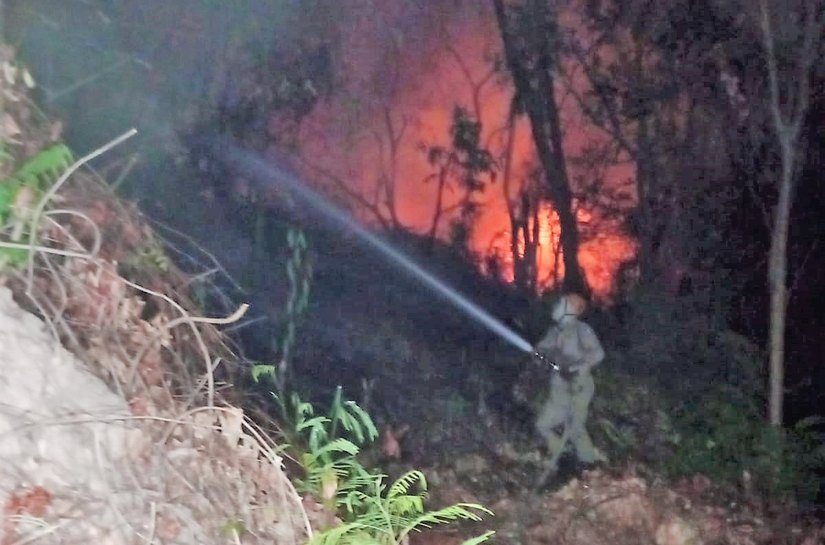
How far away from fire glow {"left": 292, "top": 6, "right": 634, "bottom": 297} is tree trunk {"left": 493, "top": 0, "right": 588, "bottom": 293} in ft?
0.28

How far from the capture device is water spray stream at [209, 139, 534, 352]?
526cm

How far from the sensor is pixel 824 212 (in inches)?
226

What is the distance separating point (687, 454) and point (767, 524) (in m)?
0.84

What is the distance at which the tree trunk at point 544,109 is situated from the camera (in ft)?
22.4

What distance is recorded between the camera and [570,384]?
16.9ft

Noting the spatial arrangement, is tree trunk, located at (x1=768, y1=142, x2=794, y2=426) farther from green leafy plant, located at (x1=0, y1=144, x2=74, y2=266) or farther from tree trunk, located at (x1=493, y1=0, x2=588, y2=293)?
green leafy plant, located at (x1=0, y1=144, x2=74, y2=266)

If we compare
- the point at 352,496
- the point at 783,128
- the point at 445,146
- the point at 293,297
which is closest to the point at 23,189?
the point at 352,496

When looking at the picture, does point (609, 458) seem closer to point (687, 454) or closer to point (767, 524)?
point (687, 454)

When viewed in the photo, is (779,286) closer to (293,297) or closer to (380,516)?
(293,297)

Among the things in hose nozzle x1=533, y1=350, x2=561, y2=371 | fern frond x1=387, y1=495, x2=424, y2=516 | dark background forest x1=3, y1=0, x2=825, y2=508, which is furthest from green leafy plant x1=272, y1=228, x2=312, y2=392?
hose nozzle x1=533, y1=350, x2=561, y2=371

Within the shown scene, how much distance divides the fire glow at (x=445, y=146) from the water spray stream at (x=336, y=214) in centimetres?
25

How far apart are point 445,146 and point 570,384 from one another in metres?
3.00

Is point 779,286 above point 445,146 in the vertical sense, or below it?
below

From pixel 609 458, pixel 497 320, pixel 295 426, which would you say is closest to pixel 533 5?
pixel 497 320
